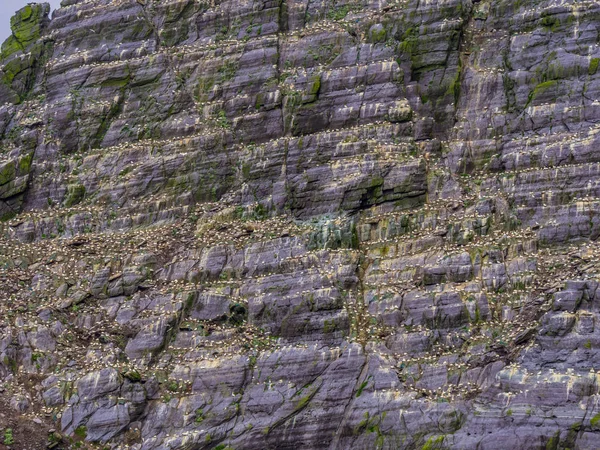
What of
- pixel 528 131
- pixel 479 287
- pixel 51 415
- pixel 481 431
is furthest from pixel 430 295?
pixel 51 415

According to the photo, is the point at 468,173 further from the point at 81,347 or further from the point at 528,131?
the point at 81,347

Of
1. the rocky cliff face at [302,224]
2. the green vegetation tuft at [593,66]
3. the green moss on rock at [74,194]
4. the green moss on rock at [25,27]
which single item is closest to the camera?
the rocky cliff face at [302,224]

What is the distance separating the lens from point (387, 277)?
42562mm

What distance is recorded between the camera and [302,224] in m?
45.2

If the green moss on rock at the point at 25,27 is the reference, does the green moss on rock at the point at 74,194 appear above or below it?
below

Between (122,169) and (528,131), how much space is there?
1985 cm

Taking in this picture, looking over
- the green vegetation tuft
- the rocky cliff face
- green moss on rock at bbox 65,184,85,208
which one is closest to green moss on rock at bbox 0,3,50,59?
the rocky cliff face

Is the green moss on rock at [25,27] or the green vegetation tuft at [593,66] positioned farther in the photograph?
the green moss on rock at [25,27]

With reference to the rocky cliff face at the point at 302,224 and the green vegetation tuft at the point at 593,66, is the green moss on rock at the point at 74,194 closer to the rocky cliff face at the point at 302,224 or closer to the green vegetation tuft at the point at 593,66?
the rocky cliff face at the point at 302,224

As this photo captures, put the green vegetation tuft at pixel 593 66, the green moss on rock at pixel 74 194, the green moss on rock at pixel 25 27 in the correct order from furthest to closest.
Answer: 1. the green moss on rock at pixel 25 27
2. the green moss on rock at pixel 74 194
3. the green vegetation tuft at pixel 593 66

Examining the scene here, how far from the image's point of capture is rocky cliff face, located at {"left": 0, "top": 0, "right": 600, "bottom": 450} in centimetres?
3906

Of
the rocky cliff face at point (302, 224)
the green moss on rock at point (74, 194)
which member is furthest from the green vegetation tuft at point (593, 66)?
the green moss on rock at point (74, 194)

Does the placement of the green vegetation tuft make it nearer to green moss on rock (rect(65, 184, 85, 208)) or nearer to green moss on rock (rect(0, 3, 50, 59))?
green moss on rock (rect(65, 184, 85, 208))

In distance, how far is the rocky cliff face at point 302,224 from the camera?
128ft
